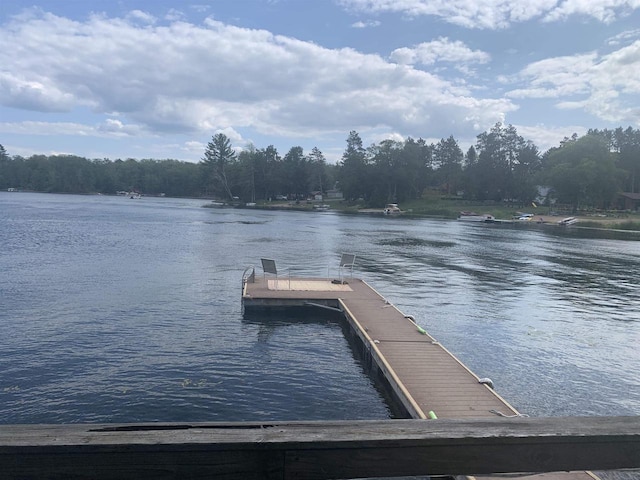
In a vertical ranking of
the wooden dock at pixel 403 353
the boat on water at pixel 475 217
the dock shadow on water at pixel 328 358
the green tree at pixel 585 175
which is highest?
the green tree at pixel 585 175

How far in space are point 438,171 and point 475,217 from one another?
40.0 metres

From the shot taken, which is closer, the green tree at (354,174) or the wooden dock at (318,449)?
the wooden dock at (318,449)

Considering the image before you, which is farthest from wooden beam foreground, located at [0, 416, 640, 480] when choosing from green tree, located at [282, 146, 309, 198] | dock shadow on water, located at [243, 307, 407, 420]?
green tree, located at [282, 146, 309, 198]

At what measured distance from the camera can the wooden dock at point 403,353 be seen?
28.8ft

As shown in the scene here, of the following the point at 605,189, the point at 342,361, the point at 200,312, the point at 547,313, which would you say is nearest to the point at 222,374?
the point at 342,361

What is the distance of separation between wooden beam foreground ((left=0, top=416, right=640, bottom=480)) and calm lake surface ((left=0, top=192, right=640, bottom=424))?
7747 millimetres

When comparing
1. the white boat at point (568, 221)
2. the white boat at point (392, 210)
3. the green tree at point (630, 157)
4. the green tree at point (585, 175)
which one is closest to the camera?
the white boat at point (568, 221)

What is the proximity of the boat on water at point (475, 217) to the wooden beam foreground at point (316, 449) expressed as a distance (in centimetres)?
9210

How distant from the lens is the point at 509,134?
4481 inches

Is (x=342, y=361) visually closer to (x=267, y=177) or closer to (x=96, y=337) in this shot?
(x=96, y=337)

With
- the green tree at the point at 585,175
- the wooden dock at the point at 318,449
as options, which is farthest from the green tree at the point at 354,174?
the wooden dock at the point at 318,449

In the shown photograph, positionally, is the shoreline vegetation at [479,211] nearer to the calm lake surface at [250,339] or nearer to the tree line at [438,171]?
the tree line at [438,171]

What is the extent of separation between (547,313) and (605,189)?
86.1 meters

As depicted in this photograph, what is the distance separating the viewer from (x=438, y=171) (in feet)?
432
